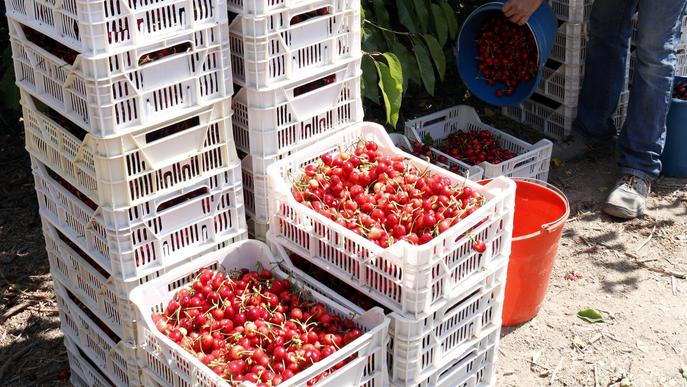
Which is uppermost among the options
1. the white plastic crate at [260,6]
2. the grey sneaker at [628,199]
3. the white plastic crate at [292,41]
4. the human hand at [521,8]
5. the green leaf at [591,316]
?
the white plastic crate at [260,6]

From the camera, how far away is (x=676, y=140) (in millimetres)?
5707

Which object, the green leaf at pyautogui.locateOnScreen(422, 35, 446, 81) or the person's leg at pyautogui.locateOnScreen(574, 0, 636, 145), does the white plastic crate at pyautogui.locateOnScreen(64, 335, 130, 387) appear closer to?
the green leaf at pyautogui.locateOnScreen(422, 35, 446, 81)

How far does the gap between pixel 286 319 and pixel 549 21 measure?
2841mm

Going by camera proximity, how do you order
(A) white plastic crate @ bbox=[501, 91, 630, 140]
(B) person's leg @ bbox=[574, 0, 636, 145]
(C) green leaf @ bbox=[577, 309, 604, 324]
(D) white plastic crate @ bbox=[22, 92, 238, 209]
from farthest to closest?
(A) white plastic crate @ bbox=[501, 91, 630, 140]
(B) person's leg @ bbox=[574, 0, 636, 145]
(C) green leaf @ bbox=[577, 309, 604, 324]
(D) white plastic crate @ bbox=[22, 92, 238, 209]

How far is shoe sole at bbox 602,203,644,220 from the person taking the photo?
5.35 meters

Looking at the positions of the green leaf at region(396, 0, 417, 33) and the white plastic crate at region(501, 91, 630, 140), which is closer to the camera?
the green leaf at region(396, 0, 417, 33)

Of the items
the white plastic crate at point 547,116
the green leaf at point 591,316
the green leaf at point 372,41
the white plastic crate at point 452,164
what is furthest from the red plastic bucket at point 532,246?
the white plastic crate at point 547,116

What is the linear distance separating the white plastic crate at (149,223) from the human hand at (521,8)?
2163 millimetres

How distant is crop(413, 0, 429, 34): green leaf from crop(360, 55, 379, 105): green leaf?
24.3 inches

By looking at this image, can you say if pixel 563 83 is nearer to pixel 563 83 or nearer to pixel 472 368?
pixel 563 83

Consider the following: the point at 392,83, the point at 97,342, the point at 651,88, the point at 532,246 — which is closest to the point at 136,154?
the point at 97,342

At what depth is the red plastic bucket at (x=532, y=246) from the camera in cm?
413

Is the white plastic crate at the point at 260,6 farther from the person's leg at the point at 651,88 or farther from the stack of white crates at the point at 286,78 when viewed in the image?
the person's leg at the point at 651,88

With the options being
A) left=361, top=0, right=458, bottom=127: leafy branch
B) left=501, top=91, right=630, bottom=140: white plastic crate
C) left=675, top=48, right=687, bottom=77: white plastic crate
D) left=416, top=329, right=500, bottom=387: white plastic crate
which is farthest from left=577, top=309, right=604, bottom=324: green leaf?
left=675, top=48, right=687, bottom=77: white plastic crate
